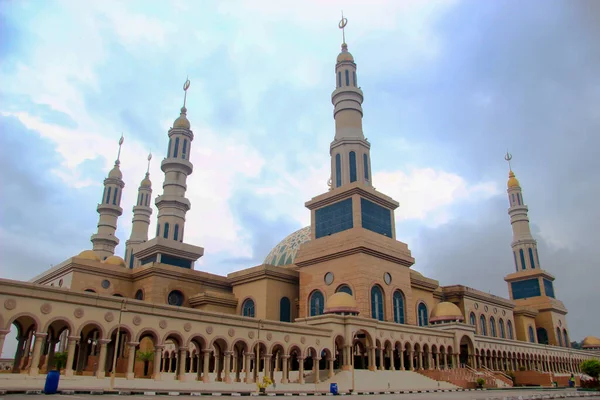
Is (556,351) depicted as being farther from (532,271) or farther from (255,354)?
(255,354)

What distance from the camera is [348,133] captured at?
48969 millimetres

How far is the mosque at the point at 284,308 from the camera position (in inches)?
1040

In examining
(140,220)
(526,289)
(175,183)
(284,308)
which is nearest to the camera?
(284,308)

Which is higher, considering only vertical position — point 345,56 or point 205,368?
point 345,56

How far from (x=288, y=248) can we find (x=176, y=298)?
1505 cm

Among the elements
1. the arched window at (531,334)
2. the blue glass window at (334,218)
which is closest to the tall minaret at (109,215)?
the blue glass window at (334,218)

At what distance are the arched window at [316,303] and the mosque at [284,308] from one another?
0.13m

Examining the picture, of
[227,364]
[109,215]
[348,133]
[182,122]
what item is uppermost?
[182,122]

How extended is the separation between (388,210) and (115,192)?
35.5 metres

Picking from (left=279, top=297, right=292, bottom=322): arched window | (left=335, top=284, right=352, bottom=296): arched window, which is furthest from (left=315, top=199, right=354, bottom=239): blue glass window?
(left=279, top=297, right=292, bottom=322): arched window

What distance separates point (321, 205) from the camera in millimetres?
46781

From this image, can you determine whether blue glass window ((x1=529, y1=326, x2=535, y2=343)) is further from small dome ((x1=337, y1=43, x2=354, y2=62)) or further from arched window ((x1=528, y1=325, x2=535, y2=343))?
Answer: small dome ((x1=337, y1=43, x2=354, y2=62))

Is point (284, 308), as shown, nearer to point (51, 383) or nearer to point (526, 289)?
point (51, 383)

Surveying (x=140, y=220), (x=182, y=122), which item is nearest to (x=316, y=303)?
(x=182, y=122)
